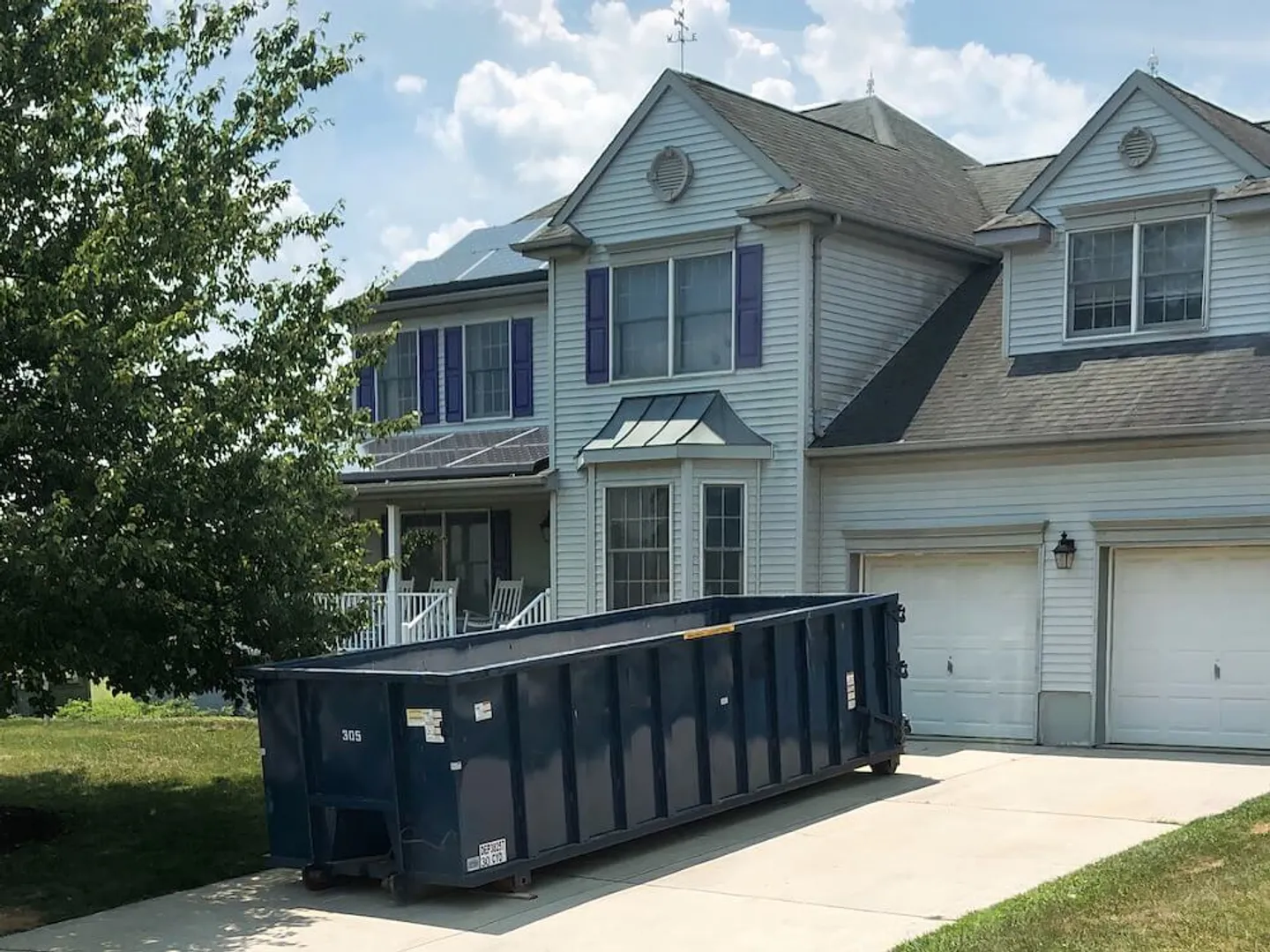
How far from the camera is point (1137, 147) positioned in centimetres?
1667

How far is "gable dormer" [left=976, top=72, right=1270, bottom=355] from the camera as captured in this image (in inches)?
631

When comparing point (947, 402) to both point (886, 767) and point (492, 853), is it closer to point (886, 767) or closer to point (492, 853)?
point (886, 767)

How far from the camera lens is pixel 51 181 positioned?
1065 centimetres

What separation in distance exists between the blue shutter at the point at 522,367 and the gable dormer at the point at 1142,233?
275 inches

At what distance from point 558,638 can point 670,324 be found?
22.0 feet

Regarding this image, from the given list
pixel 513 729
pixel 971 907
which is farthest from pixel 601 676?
pixel 971 907

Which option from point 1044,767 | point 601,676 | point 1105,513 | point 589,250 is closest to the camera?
point 601,676

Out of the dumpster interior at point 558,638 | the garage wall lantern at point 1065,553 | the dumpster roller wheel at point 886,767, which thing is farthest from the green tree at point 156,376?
the garage wall lantern at point 1065,553

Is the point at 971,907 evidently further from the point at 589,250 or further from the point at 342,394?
the point at 589,250

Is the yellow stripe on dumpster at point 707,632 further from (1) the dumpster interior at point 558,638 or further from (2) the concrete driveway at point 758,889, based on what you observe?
(2) the concrete driveway at point 758,889

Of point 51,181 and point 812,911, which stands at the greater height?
point 51,181

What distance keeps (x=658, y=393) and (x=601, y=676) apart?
842 centimetres

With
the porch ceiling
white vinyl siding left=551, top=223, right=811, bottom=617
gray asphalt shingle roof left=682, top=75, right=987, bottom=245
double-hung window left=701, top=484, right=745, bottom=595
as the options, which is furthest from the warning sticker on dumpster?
the porch ceiling

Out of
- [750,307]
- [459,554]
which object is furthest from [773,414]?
[459,554]
